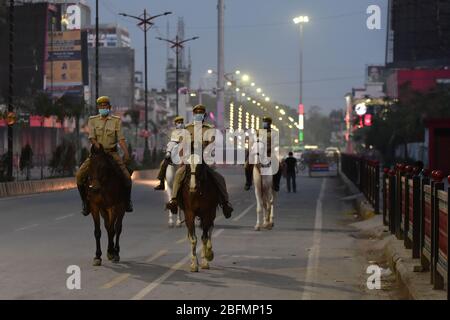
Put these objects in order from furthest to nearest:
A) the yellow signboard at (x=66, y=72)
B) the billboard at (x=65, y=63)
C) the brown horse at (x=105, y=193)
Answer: the yellow signboard at (x=66, y=72)
the billboard at (x=65, y=63)
the brown horse at (x=105, y=193)

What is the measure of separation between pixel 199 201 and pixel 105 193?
1.69m

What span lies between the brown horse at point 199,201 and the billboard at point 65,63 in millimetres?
102943

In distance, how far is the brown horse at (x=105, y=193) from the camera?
1589cm

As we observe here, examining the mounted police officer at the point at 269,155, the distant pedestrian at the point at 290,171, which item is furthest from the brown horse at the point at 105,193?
the distant pedestrian at the point at 290,171

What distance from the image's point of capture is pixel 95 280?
13992 millimetres

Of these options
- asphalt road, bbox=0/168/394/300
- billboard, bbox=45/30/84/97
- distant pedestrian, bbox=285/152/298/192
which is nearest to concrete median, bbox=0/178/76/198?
distant pedestrian, bbox=285/152/298/192

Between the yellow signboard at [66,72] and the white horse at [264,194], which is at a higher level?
the yellow signboard at [66,72]

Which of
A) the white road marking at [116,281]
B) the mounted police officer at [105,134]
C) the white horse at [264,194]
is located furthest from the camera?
the white horse at [264,194]

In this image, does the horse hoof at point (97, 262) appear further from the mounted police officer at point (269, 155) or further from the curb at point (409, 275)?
the mounted police officer at point (269, 155)

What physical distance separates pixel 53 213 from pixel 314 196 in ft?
52.3

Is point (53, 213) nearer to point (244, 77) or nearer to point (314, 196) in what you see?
point (314, 196)
